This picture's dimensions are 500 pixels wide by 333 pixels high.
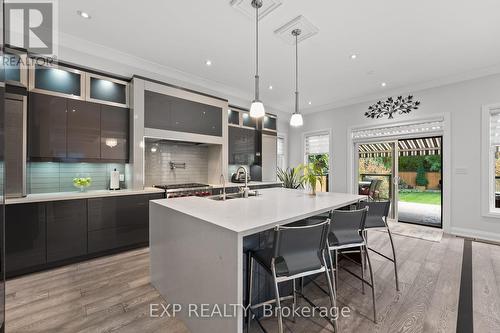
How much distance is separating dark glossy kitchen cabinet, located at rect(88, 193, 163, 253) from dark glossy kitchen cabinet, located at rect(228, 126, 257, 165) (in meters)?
2.07

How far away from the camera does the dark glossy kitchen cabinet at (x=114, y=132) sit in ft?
10.3

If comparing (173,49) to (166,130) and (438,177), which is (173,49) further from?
(438,177)

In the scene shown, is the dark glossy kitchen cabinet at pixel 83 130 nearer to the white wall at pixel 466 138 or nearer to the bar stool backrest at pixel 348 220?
the bar stool backrest at pixel 348 220

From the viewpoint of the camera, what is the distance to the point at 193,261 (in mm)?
1597

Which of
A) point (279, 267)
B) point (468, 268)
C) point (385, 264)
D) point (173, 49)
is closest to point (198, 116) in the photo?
point (173, 49)

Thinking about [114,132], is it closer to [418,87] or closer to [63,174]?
[63,174]

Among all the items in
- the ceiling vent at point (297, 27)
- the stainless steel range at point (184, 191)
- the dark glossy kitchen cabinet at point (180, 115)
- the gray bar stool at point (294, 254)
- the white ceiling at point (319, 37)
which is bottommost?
the gray bar stool at point (294, 254)

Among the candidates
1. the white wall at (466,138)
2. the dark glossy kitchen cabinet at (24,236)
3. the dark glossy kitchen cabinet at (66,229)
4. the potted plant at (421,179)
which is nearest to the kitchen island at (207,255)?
the dark glossy kitchen cabinet at (66,229)

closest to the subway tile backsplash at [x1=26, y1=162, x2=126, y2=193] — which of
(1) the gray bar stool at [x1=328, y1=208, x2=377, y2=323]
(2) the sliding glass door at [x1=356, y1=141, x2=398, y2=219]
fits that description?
(1) the gray bar stool at [x1=328, y1=208, x2=377, y2=323]

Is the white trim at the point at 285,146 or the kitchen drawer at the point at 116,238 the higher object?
the white trim at the point at 285,146

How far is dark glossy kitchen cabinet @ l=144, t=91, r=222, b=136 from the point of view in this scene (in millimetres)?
3480

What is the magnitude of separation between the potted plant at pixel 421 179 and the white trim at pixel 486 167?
4.15 ft

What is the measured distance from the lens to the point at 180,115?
3.82 m

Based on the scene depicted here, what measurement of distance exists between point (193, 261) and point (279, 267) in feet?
2.10
